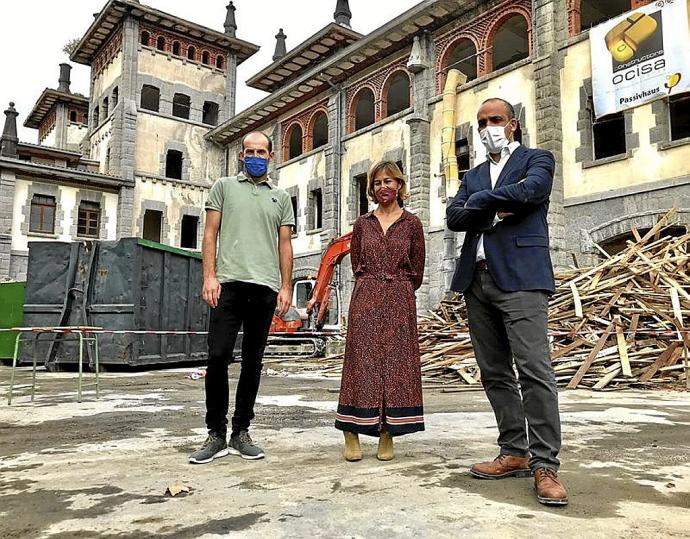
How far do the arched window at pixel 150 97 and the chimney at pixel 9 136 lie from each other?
6.42m

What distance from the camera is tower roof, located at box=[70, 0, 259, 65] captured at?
28122 millimetres

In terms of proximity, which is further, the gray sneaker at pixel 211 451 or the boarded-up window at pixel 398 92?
the boarded-up window at pixel 398 92

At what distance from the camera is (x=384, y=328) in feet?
12.2

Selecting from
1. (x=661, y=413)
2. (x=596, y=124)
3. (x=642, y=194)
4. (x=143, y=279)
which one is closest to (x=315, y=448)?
(x=661, y=413)

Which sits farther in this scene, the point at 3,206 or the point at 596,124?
the point at 3,206

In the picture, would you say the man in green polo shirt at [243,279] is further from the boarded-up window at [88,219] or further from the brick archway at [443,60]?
the boarded-up window at [88,219]

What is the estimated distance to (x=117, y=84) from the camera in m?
29.1

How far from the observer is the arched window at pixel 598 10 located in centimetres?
1736

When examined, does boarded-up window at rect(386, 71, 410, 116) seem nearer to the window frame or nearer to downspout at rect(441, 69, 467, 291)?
downspout at rect(441, 69, 467, 291)

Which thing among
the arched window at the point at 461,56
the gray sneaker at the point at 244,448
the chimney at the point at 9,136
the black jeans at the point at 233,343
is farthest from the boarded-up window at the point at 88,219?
the gray sneaker at the point at 244,448

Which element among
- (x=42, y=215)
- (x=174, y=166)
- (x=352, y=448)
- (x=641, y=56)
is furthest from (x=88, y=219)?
(x=352, y=448)

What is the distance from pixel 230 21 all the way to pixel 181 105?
632 centimetres

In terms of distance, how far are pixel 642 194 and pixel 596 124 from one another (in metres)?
2.27

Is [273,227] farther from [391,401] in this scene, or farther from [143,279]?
[143,279]
